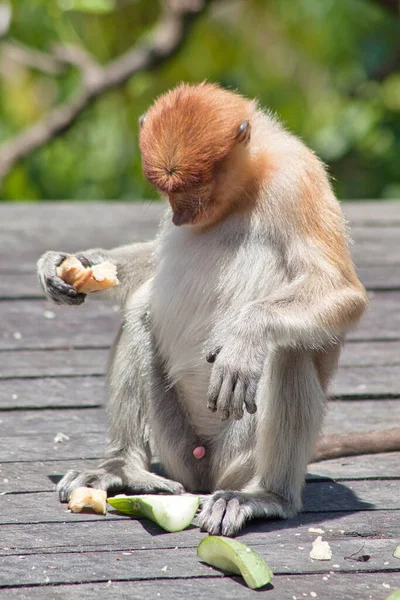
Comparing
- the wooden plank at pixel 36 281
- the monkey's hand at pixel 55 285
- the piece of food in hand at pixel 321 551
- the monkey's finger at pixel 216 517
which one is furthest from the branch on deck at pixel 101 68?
the piece of food in hand at pixel 321 551

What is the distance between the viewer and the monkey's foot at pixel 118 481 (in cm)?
374

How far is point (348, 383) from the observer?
5.02 m

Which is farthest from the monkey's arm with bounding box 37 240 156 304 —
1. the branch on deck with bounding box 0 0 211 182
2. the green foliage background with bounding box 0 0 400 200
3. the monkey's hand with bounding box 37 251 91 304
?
the branch on deck with bounding box 0 0 211 182

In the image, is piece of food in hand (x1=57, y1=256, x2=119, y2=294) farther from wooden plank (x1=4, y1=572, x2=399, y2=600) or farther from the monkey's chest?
wooden plank (x1=4, y1=572, x2=399, y2=600)

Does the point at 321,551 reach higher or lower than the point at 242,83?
lower

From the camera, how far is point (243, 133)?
373 cm

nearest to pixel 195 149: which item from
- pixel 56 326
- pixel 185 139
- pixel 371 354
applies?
pixel 185 139

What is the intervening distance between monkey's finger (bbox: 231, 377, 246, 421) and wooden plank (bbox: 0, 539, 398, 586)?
0.44 meters

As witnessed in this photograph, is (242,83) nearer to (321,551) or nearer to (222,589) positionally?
(321,551)

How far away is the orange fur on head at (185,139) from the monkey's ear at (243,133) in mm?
14

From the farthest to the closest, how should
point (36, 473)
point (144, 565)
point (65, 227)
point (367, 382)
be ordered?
point (65, 227), point (367, 382), point (36, 473), point (144, 565)

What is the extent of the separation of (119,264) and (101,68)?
6115mm

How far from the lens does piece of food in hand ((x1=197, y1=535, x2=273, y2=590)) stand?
3.00 meters

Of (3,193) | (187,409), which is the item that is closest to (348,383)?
(187,409)
